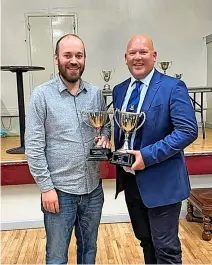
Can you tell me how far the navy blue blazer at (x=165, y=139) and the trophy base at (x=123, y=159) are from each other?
60 millimetres

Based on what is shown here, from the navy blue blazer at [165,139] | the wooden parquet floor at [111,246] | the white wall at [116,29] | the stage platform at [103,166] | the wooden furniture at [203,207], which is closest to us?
the navy blue blazer at [165,139]

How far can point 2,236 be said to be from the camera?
2.75 meters

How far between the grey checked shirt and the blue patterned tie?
167 millimetres

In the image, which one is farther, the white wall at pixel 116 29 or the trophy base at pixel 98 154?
the white wall at pixel 116 29

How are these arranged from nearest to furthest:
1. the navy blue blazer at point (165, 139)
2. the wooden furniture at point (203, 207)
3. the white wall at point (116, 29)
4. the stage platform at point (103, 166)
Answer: the navy blue blazer at point (165, 139) < the wooden furniture at point (203, 207) < the stage platform at point (103, 166) < the white wall at point (116, 29)

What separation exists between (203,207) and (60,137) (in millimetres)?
1526

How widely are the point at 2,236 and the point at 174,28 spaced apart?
367 cm

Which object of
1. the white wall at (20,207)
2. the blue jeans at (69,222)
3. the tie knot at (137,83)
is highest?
the tie knot at (137,83)

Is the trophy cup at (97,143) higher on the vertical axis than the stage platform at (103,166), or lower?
higher

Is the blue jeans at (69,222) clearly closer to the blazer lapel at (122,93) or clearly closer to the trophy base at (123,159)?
the trophy base at (123,159)

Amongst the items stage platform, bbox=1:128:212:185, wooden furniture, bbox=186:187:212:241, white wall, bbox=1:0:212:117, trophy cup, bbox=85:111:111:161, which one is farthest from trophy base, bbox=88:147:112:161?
white wall, bbox=1:0:212:117

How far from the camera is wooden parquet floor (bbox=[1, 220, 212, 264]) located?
233 cm

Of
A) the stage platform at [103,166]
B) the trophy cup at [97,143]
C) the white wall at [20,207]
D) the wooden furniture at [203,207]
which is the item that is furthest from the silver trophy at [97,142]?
the white wall at [20,207]

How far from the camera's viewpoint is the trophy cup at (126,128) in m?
1.48
